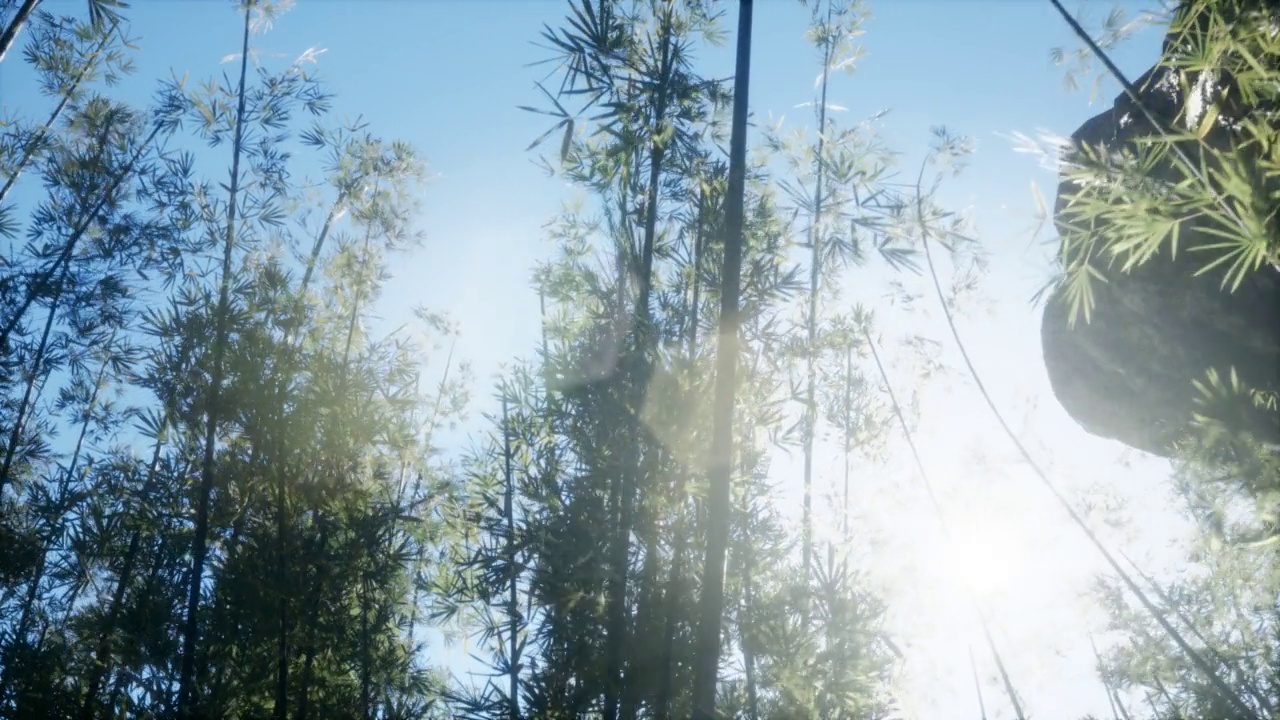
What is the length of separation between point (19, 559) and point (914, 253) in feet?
25.3

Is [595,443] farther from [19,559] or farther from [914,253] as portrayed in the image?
[19,559]

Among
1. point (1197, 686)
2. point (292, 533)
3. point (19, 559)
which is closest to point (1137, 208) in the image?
point (292, 533)

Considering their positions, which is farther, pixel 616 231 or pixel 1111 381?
pixel 1111 381

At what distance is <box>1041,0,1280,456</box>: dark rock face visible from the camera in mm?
4953

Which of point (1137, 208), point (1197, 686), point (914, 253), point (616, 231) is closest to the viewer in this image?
point (1137, 208)

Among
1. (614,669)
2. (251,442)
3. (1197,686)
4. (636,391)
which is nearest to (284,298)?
(251,442)

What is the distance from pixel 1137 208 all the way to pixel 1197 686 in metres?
7.62

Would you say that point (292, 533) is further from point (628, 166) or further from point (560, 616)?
point (628, 166)

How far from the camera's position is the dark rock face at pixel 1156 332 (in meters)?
4.95

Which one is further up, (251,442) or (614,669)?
(251,442)

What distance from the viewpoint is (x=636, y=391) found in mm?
4832

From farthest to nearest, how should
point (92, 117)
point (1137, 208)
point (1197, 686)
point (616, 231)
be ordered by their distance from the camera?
point (1197, 686)
point (92, 117)
point (616, 231)
point (1137, 208)

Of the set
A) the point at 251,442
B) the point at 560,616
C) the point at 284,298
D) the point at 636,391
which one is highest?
the point at 284,298

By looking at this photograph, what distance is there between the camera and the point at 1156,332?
5.75 meters
